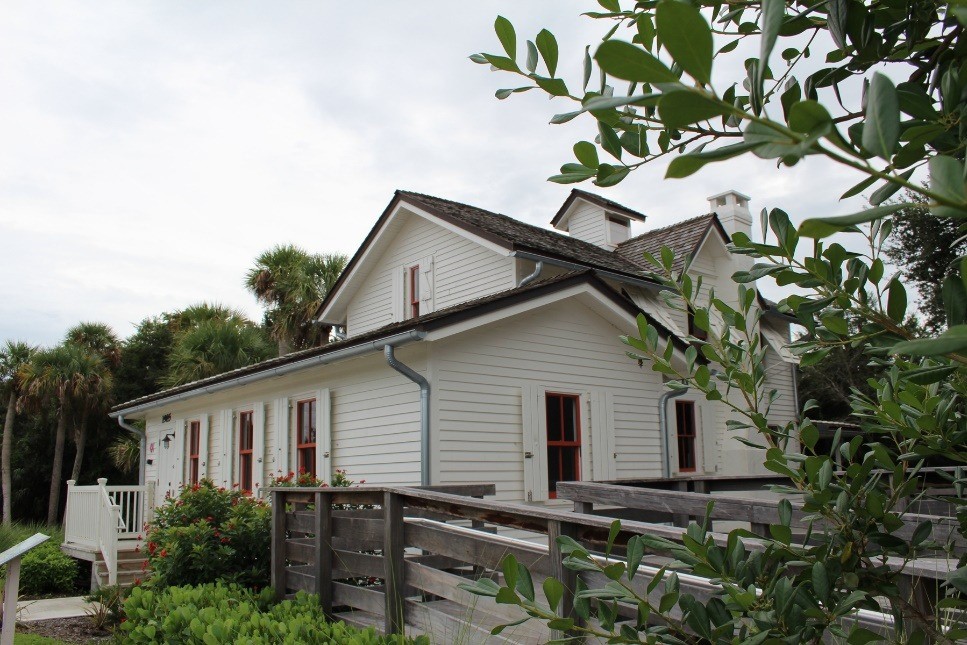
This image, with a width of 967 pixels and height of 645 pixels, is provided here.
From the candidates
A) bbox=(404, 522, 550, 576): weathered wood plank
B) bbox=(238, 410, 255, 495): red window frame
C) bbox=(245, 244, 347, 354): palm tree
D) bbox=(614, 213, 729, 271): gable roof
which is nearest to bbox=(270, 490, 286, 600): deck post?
bbox=(404, 522, 550, 576): weathered wood plank

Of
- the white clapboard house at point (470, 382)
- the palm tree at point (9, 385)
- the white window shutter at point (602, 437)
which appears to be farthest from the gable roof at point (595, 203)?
the palm tree at point (9, 385)

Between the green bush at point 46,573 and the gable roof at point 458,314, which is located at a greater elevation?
the gable roof at point 458,314

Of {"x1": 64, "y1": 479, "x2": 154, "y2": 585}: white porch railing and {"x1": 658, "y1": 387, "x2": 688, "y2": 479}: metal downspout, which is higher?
{"x1": 658, "y1": 387, "x2": 688, "y2": 479}: metal downspout

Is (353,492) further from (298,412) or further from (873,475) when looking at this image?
(298,412)

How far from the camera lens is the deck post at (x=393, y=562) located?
17.6 feet

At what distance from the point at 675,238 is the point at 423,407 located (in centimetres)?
951

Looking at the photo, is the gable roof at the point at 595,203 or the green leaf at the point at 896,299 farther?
the gable roof at the point at 595,203

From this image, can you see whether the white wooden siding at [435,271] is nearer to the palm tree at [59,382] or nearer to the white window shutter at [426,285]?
the white window shutter at [426,285]

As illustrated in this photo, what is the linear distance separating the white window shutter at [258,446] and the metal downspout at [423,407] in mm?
4919

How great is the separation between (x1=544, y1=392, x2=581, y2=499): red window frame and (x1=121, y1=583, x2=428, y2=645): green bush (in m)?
5.36

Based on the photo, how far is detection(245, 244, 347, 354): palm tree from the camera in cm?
2681

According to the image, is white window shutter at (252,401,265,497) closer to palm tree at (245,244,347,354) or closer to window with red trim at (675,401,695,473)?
window with red trim at (675,401,695,473)

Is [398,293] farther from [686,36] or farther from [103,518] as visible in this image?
[686,36]


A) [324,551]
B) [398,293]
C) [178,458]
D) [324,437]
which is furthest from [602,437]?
[178,458]
